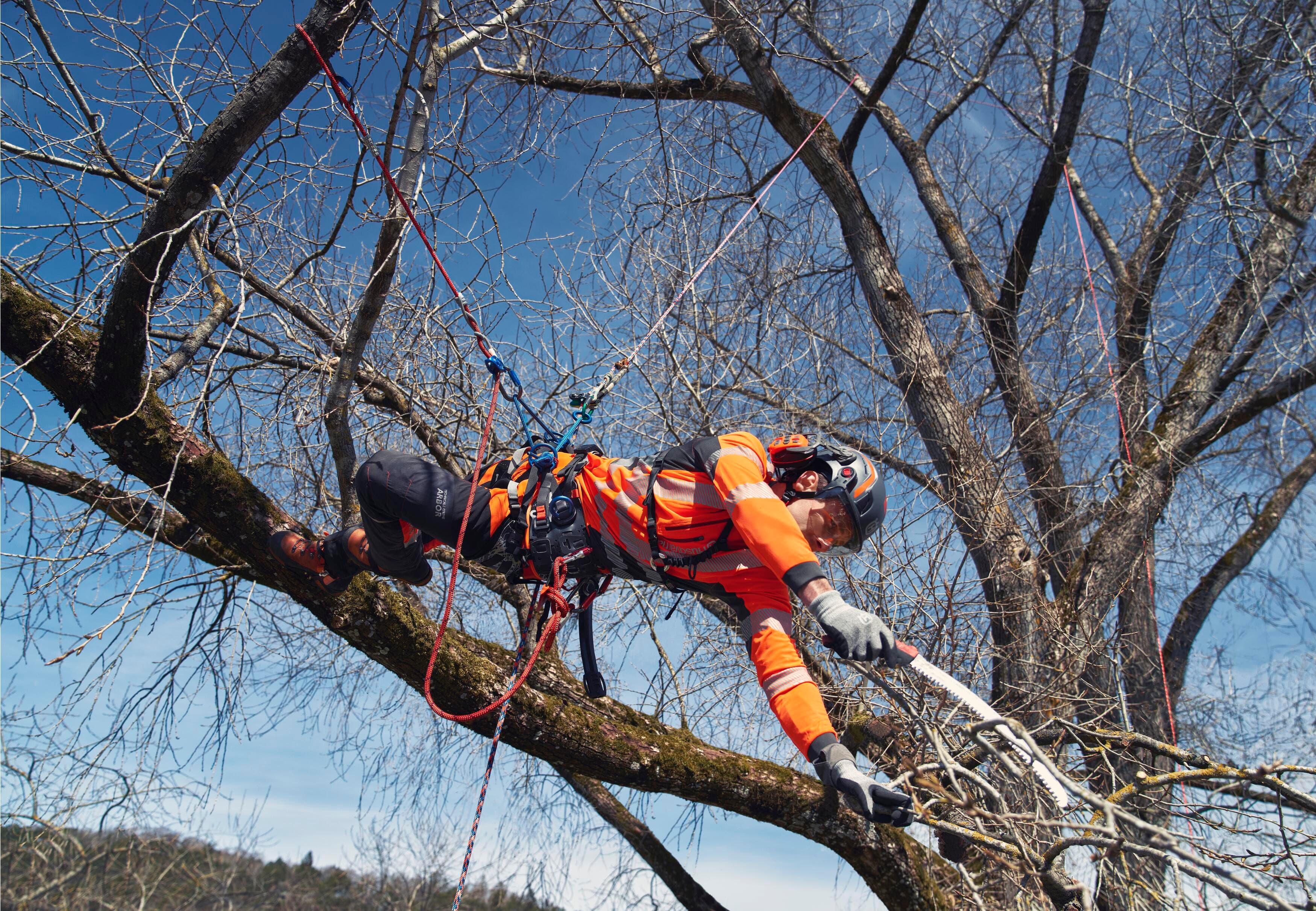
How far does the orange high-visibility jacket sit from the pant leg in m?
0.09

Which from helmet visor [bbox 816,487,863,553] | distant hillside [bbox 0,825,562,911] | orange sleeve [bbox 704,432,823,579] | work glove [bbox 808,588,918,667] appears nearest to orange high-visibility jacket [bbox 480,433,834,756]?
orange sleeve [bbox 704,432,823,579]

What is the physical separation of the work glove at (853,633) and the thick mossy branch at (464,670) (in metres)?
1.62

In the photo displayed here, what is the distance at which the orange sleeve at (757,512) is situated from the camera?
8.93ft

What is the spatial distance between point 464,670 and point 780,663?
4.53ft

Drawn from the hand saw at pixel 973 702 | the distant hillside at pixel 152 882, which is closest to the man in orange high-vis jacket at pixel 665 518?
the hand saw at pixel 973 702

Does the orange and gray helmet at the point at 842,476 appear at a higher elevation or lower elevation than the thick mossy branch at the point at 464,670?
higher

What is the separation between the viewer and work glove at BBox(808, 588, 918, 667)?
2.50 meters

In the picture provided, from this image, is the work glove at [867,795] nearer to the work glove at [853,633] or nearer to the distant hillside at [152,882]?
the work glove at [853,633]

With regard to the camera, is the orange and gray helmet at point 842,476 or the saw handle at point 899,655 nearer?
the saw handle at point 899,655

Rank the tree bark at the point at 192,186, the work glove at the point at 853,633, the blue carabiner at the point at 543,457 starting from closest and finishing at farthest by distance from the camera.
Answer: the work glove at the point at 853,633, the tree bark at the point at 192,186, the blue carabiner at the point at 543,457

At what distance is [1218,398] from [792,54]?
3950mm

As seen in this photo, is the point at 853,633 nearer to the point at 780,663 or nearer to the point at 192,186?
the point at 780,663

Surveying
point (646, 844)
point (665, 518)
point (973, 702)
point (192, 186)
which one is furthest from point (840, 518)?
point (646, 844)

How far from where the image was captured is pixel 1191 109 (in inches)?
226
